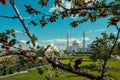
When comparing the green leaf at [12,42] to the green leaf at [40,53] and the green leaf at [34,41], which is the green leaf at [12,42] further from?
the green leaf at [40,53]

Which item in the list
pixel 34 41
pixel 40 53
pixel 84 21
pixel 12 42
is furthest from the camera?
pixel 84 21

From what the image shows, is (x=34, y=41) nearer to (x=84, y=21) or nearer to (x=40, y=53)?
(x=40, y=53)

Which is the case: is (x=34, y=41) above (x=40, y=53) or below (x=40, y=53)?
above

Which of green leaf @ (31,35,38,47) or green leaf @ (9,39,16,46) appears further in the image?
green leaf @ (9,39,16,46)

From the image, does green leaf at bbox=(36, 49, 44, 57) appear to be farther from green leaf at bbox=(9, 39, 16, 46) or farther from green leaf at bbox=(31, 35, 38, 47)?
green leaf at bbox=(9, 39, 16, 46)

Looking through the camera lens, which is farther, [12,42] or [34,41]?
[12,42]

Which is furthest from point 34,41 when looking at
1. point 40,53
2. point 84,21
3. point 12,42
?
point 84,21

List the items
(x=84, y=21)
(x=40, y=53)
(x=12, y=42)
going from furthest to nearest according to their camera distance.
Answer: (x=84, y=21)
(x=12, y=42)
(x=40, y=53)

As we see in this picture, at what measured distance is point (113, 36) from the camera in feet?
15.7

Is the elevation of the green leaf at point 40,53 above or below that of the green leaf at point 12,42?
below

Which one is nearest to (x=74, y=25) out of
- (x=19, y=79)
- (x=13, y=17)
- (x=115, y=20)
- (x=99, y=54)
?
(x=115, y=20)

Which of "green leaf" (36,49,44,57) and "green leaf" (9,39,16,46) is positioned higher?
"green leaf" (9,39,16,46)

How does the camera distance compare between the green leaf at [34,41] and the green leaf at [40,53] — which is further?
the green leaf at [34,41]

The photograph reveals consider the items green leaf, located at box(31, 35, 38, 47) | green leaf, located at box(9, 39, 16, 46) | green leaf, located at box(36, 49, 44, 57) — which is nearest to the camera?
green leaf, located at box(36, 49, 44, 57)
